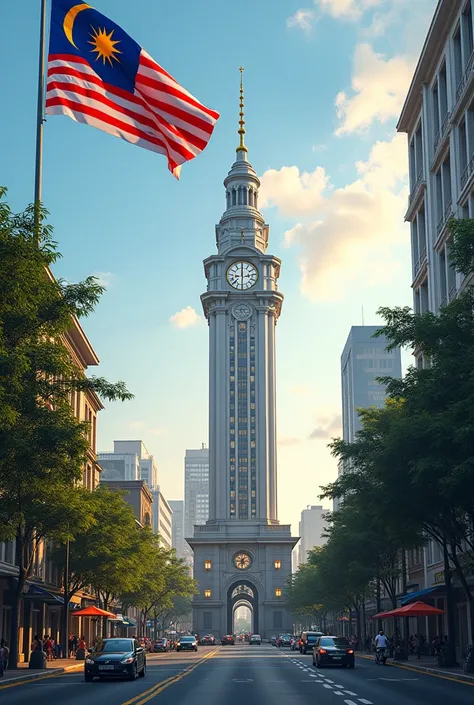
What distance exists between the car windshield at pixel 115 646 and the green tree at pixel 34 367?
21.1 ft

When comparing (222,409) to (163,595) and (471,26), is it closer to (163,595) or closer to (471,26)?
(163,595)

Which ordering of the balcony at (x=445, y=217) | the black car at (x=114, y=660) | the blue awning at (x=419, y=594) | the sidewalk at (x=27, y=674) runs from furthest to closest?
the blue awning at (x=419, y=594)
the balcony at (x=445, y=217)
the sidewalk at (x=27, y=674)
the black car at (x=114, y=660)

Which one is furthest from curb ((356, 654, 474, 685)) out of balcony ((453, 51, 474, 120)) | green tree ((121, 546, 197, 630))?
green tree ((121, 546, 197, 630))

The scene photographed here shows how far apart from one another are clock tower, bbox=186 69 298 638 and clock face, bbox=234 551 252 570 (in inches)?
6.4

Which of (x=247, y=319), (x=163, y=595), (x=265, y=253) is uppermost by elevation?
(x=265, y=253)

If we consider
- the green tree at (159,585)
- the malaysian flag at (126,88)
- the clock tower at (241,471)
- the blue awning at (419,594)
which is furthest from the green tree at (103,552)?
the clock tower at (241,471)

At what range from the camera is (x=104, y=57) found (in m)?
29.5

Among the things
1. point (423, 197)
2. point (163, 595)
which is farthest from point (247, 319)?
point (423, 197)

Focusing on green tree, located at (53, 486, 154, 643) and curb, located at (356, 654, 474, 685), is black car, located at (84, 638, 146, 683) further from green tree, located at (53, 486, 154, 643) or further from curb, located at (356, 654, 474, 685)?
green tree, located at (53, 486, 154, 643)

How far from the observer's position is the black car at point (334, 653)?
1842 inches

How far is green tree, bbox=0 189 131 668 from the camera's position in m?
27.8

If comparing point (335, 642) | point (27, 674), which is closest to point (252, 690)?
point (27, 674)

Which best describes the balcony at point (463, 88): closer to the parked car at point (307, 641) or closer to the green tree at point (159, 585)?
the parked car at point (307, 641)

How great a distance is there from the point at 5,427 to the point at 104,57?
37.7 ft
